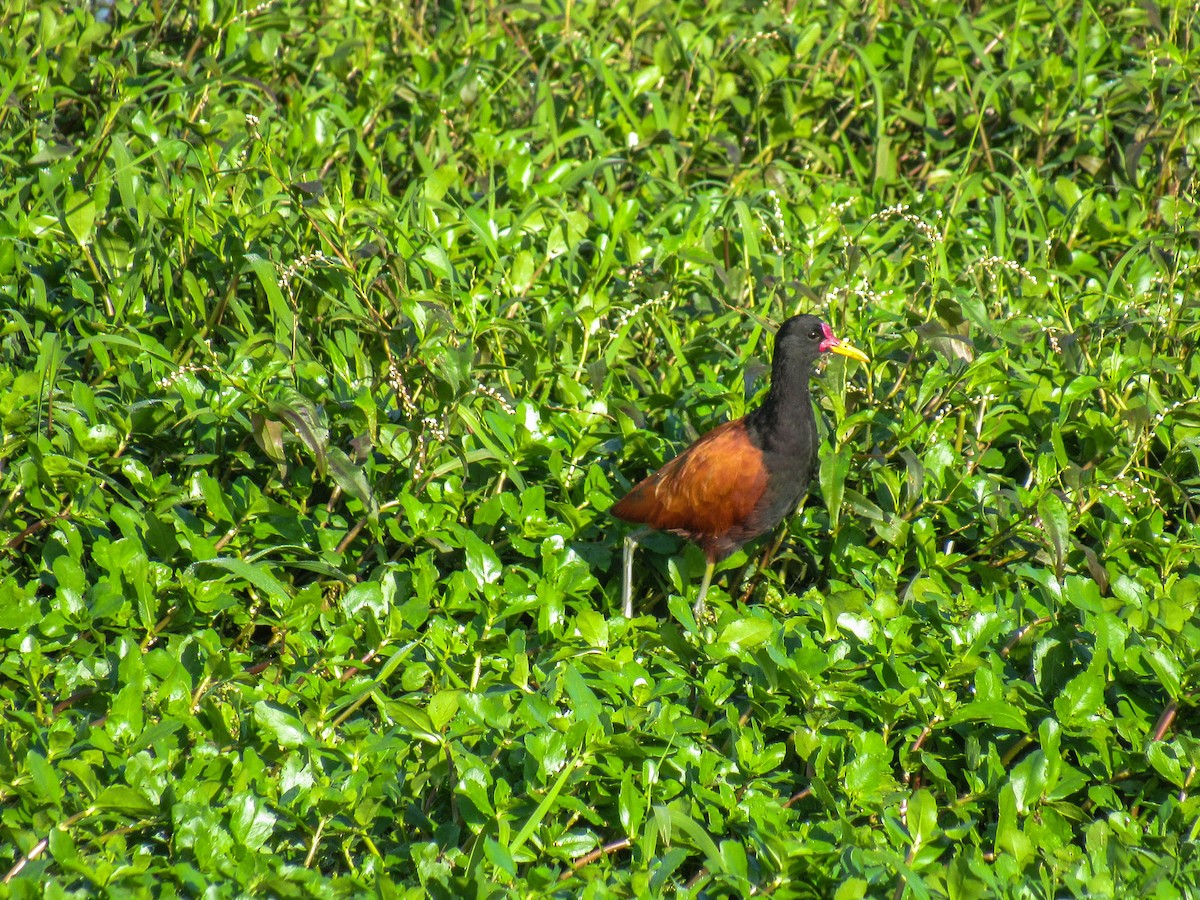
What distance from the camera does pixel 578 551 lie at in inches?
191

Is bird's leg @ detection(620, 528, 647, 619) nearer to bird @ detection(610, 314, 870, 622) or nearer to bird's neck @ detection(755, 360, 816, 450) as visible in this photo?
bird @ detection(610, 314, 870, 622)

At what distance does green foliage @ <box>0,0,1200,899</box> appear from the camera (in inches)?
132

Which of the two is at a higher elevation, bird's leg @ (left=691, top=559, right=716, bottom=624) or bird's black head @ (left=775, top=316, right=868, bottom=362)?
bird's black head @ (left=775, top=316, right=868, bottom=362)

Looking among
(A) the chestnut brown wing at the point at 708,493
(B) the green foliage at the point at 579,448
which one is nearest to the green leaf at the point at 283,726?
(B) the green foliage at the point at 579,448

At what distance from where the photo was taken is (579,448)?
469 cm

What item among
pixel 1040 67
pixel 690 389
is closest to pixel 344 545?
pixel 690 389

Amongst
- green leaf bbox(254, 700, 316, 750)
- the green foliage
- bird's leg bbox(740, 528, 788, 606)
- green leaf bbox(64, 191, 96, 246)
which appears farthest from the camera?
green leaf bbox(64, 191, 96, 246)

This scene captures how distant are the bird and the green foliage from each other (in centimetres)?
15

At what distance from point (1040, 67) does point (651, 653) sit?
14.1 feet

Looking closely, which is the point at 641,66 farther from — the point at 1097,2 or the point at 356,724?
the point at 356,724

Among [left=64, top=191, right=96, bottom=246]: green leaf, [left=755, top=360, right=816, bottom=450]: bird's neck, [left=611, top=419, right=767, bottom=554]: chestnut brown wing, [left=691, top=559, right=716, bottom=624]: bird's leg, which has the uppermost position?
[left=64, top=191, right=96, bottom=246]: green leaf

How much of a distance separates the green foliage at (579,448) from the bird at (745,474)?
151mm

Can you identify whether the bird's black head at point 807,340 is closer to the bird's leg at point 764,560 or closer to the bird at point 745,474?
the bird at point 745,474

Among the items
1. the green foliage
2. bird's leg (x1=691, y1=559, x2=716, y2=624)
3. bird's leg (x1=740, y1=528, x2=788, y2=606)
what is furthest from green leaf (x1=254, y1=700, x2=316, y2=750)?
bird's leg (x1=740, y1=528, x2=788, y2=606)
